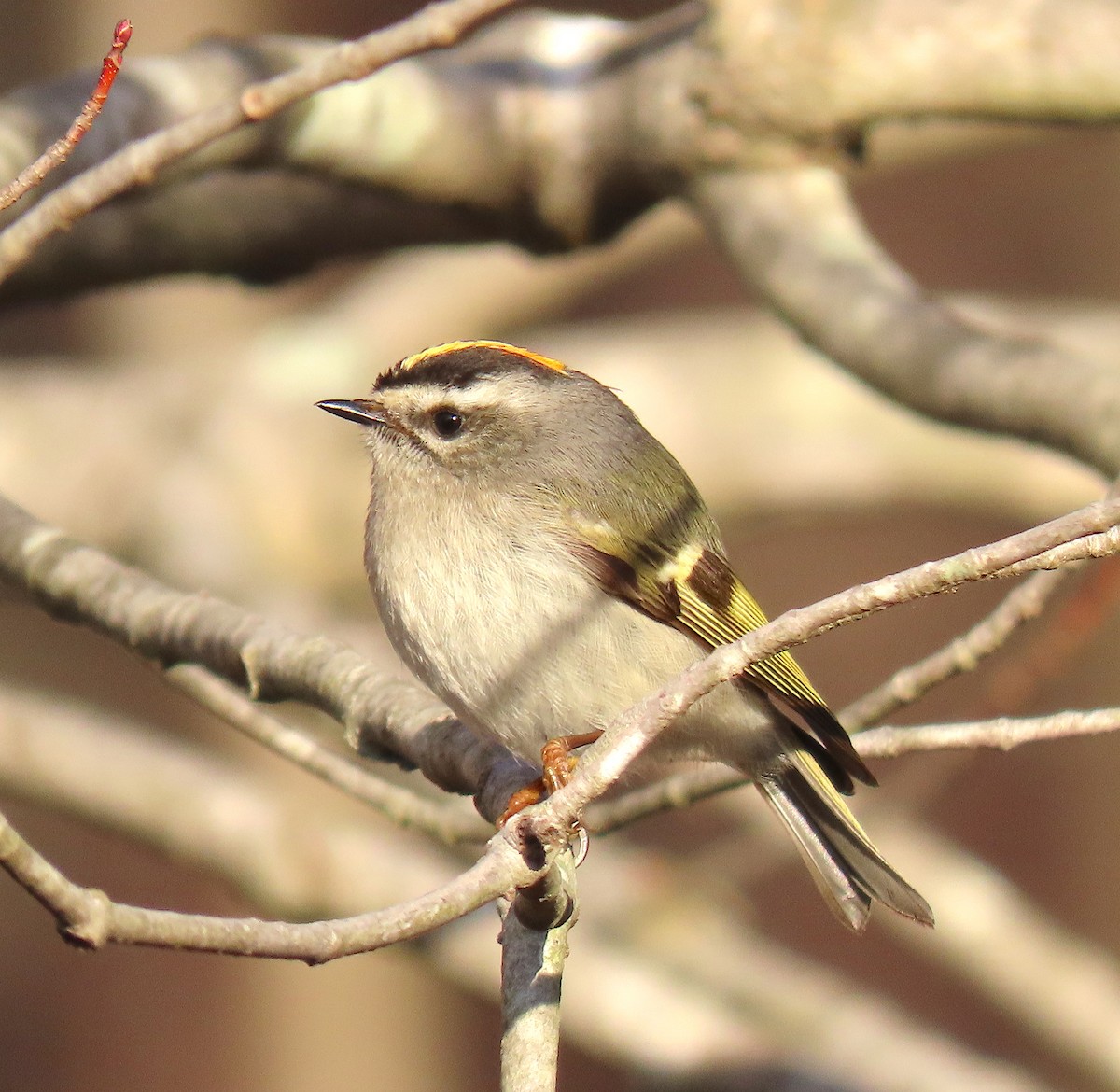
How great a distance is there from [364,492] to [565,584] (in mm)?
2187

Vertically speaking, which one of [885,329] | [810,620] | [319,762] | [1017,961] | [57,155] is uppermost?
[885,329]

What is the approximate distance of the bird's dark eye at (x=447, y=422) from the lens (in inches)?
81.7

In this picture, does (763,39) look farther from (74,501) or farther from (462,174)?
(74,501)

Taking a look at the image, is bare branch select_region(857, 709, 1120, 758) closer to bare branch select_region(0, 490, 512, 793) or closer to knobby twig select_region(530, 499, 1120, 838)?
knobby twig select_region(530, 499, 1120, 838)

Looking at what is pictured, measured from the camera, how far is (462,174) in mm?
2637

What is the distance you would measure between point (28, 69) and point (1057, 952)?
430 centimetres

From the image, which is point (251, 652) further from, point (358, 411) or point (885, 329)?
point (885, 329)

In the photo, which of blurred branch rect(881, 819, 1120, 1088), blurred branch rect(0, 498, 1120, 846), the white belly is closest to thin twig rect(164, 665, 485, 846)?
blurred branch rect(0, 498, 1120, 846)

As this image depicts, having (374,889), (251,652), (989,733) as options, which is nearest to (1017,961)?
(374,889)

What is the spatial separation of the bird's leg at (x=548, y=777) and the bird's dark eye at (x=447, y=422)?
1.46 feet

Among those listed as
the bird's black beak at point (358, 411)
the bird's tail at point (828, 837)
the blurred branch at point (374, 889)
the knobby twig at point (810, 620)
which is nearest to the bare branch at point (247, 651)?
the bird's black beak at point (358, 411)

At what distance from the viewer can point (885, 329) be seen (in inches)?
86.4

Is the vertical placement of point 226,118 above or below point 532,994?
above

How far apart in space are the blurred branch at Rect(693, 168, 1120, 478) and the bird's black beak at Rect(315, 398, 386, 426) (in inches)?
24.9
